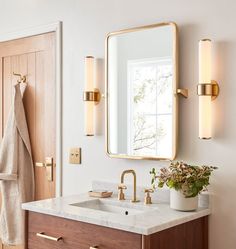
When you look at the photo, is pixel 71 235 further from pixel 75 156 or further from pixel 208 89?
pixel 208 89

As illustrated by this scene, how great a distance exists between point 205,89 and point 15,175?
5.00ft

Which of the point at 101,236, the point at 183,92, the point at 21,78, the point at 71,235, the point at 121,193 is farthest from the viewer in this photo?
the point at 21,78

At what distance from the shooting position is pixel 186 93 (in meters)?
2.37

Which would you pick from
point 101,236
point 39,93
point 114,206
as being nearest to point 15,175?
point 39,93

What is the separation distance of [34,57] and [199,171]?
1.60m

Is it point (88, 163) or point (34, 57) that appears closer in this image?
point (88, 163)

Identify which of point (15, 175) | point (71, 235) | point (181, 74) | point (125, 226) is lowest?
point (71, 235)

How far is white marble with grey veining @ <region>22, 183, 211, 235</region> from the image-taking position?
1938 millimetres

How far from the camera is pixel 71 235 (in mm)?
2201

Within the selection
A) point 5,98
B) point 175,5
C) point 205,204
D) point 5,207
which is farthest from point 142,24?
point 5,207

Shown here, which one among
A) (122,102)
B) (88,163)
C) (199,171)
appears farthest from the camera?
(88,163)

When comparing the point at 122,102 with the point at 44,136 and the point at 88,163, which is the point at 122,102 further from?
the point at 44,136

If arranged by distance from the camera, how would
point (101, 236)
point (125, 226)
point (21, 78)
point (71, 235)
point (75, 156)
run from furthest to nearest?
point (21, 78) → point (75, 156) → point (71, 235) → point (101, 236) → point (125, 226)

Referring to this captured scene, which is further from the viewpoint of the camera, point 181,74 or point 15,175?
point 15,175
